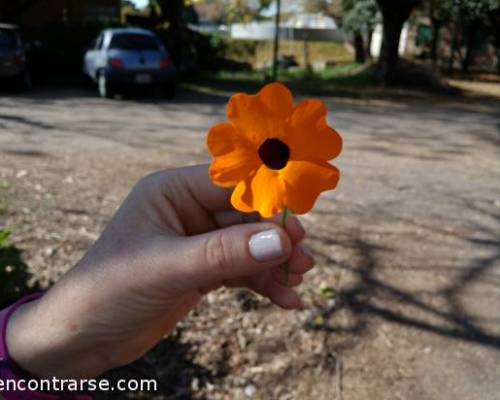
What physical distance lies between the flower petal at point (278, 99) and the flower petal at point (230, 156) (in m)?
0.10

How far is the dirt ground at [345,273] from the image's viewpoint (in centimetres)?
314

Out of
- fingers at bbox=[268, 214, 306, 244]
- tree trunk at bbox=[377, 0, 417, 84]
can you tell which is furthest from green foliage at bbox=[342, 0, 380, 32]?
fingers at bbox=[268, 214, 306, 244]

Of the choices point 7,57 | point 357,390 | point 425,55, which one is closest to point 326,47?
point 425,55

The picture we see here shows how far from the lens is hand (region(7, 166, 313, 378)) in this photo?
66.8 inches

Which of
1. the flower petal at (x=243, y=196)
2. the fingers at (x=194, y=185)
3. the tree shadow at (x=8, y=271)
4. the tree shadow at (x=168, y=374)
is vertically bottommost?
the tree shadow at (x=168, y=374)

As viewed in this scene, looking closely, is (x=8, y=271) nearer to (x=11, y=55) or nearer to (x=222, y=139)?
(x=222, y=139)

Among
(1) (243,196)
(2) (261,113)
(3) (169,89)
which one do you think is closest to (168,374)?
(1) (243,196)

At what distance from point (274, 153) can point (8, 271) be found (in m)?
2.18

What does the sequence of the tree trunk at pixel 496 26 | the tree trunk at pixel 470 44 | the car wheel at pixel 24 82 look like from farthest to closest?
1. the tree trunk at pixel 470 44
2. the tree trunk at pixel 496 26
3. the car wheel at pixel 24 82

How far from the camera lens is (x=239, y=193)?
4.23 feet

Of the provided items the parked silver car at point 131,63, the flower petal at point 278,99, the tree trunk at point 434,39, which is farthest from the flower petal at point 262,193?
the tree trunk at point 434,39

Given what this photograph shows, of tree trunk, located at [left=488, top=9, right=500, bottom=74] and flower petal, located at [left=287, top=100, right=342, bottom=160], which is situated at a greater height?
tree trunk, located at [left=488, top=9, right=500, bottom=74]

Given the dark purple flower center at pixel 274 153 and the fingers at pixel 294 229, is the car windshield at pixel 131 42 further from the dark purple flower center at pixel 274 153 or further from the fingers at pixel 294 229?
the dark purple flower center at pixel 274 153

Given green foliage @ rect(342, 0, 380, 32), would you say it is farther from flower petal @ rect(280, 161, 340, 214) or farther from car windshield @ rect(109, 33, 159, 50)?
flower petal @ rect(280, 161, 340, 214)
